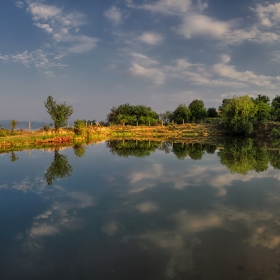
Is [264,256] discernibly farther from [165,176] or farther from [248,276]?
[165,176]

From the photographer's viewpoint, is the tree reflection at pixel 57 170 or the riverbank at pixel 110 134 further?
the riverbank at pixel 110 134

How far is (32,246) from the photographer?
7.12 metres

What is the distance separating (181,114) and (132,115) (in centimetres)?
1477

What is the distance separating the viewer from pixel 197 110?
253ft

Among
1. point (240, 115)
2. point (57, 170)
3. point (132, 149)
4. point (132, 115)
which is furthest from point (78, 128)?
point (240, 115)

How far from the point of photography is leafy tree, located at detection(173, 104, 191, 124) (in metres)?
72.6

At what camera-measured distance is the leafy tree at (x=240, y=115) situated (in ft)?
173

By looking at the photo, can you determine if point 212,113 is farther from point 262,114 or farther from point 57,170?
point 57,170

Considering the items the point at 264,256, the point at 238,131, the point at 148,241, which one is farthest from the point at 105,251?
the point at 238,131

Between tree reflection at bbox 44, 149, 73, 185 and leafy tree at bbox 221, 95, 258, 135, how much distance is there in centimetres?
4278

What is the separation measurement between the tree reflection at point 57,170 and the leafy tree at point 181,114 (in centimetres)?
5504

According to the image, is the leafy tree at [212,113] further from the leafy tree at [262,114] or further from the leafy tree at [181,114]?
the leafy tree at [262,114]

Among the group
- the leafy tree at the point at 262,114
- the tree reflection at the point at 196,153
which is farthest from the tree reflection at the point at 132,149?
the leafy tree at the point at 262,114

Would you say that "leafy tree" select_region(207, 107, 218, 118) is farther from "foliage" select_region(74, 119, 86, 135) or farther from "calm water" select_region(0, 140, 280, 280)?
"calm water" select_region(0, 140, 280, 280)
